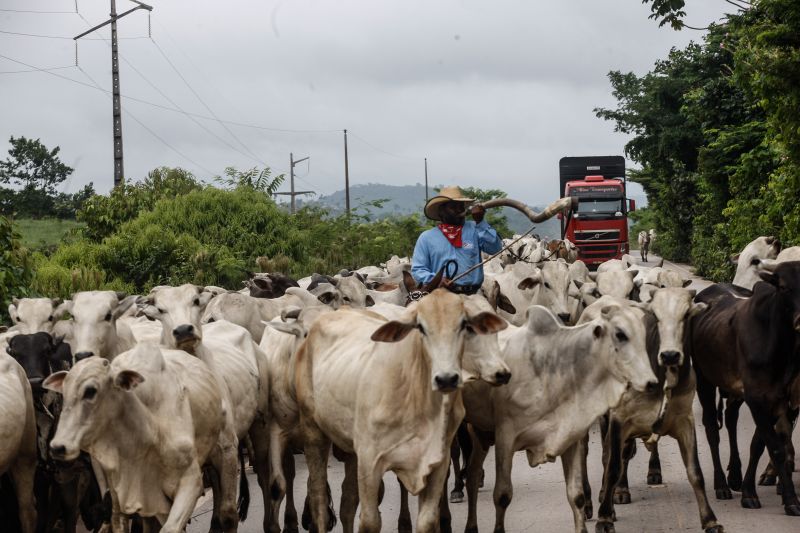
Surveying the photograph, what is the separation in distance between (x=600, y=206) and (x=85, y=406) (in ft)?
98.1

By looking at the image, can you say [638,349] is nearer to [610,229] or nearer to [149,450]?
[149,450]

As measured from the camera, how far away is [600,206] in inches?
1387

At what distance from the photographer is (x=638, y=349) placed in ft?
25.1

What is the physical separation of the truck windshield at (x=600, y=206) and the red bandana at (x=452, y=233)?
84.9 ft

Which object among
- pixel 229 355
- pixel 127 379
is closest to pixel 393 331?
pixel 127 379

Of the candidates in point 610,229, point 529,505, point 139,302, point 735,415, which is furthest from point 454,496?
point 610,229

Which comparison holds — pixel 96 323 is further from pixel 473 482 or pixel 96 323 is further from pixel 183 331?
pixel 473 482

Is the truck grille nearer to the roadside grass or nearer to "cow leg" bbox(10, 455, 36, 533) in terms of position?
the roadside grass

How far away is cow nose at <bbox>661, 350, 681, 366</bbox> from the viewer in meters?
8.12

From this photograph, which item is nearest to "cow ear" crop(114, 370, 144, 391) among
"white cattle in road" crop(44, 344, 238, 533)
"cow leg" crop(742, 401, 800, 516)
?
"white cattle in road" crop(44, 344, 238, 533)

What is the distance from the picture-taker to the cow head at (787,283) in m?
8.55

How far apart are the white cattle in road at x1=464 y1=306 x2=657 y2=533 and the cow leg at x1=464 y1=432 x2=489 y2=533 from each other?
0.05 feet

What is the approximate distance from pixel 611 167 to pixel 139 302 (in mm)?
32505

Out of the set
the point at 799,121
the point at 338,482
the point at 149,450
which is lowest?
the point at 338,482
